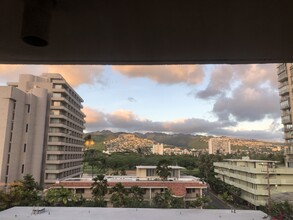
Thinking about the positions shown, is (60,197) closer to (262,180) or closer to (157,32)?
(262,180)

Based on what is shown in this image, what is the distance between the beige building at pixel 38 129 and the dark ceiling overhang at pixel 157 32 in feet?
43.1

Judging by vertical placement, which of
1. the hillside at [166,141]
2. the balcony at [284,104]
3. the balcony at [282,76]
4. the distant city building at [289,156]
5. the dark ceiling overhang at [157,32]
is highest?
the balcony at [282,76]

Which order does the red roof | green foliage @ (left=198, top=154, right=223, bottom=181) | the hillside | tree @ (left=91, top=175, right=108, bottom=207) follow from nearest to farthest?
1. tree @ (left=91, top=175, right=108, bottom=207)
2. the red roof
3. green foliage @ (left=198, top=154, right=223, bottom=181)
4. the hillside

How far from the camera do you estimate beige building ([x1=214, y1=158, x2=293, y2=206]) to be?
37.0ft

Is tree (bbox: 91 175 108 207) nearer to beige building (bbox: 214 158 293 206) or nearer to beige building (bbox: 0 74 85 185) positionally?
beige building (bbox: 0 74 85 185)

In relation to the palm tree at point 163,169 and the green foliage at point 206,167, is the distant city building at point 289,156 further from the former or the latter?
the palm tree at point 163,169

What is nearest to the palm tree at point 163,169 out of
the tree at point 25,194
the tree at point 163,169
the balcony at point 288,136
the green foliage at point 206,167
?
the tree at point 163,169

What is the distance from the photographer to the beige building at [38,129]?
1237cm

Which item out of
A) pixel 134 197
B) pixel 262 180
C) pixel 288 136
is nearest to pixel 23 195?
pixel 134 197

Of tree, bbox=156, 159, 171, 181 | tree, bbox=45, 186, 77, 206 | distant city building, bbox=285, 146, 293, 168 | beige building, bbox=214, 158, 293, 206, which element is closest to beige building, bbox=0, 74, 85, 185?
tree, bbox=45, 186, 77, 206

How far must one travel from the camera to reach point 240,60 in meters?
0.72

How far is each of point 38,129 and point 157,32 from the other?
14968 millimetres

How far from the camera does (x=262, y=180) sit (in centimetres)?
1154

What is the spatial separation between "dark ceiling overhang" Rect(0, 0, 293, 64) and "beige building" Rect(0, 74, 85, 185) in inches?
517
